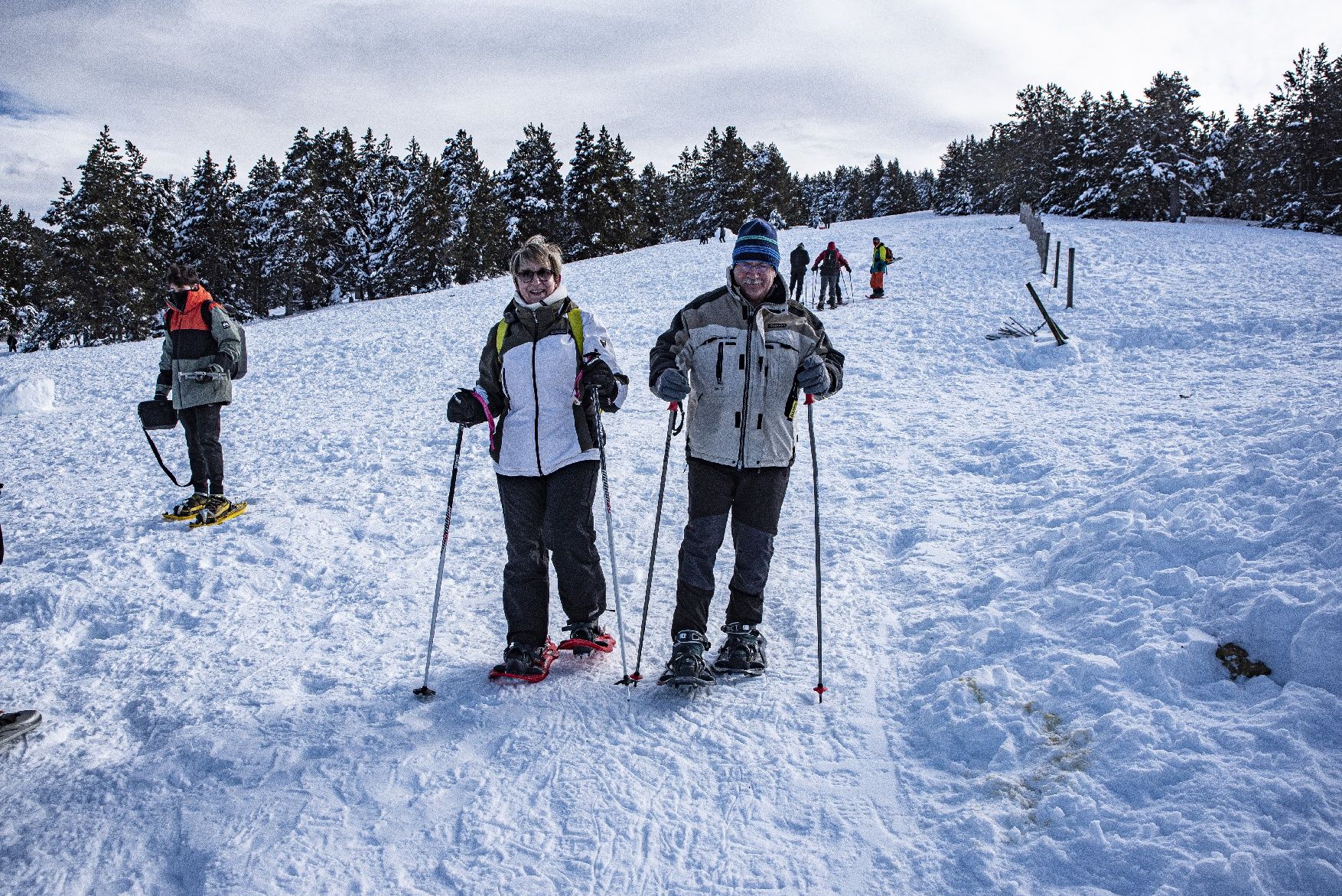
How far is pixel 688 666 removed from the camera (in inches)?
148

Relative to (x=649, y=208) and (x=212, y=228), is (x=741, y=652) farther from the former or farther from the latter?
(x=649, y=208)

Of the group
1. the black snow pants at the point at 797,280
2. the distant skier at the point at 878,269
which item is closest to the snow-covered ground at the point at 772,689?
the black snow pants at the point at 797,280

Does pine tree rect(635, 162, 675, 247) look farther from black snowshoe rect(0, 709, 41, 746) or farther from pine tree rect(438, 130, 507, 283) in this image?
black snowshoe rect(0, 709, 41, 746)

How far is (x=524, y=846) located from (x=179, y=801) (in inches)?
60.9

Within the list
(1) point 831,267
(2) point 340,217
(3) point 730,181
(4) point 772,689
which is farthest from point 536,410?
(3) point 730,181

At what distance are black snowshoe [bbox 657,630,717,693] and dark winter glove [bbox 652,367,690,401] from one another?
129 centimetres

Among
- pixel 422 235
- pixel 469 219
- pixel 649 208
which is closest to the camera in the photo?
Answer: pixel 422 235

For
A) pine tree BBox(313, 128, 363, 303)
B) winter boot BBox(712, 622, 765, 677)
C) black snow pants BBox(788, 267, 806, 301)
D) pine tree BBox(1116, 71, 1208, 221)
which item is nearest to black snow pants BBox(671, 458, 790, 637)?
winter boot BBox(712, 622, 765, 677)

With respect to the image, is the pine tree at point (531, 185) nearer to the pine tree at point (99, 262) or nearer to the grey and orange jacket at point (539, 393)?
the pine tree at point (99, 262)

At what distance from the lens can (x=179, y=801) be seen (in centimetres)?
306

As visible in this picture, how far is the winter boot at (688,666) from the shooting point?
12.2 feet

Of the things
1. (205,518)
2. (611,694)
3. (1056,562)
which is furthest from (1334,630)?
(205,518)

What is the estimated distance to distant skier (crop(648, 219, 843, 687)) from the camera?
3.83 meters

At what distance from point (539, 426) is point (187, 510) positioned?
15.7 feet
